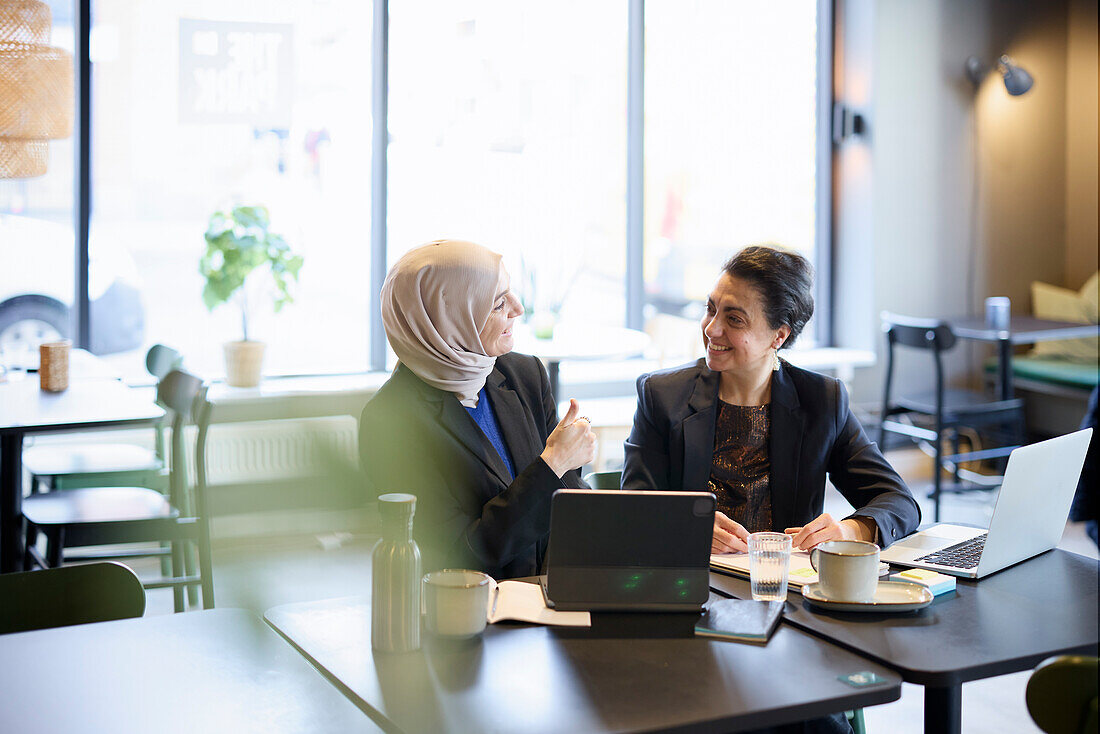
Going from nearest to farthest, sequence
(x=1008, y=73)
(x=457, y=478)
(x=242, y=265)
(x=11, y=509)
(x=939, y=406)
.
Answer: (x=457, y=478), (x=11, y=509), (x=242, y=265), (x=939, y=406), (x=1008, y=73)

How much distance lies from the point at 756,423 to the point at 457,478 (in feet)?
2.21

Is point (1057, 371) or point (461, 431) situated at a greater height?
point (461, 431)

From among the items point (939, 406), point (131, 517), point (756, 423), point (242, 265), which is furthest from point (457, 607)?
point (939, 406)

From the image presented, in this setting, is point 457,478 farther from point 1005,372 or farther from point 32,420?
point 1005,372

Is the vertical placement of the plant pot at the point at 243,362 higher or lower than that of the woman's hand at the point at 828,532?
higher

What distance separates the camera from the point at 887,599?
1653 mm

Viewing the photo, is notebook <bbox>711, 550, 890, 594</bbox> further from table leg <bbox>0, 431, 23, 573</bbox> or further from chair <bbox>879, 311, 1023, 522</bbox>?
A: chair <bbox>879, 311, 1023, 522</bbox>

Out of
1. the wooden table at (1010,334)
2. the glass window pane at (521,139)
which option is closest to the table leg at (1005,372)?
the wooden table at (1010,334)

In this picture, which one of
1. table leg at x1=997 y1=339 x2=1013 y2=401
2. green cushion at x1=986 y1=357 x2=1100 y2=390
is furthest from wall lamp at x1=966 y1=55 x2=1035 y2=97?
table leg at x1=997 y1=339 x2=1013 y2=401

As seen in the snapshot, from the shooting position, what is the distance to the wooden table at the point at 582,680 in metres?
1.27

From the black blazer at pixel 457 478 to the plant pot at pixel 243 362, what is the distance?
9.07 feet

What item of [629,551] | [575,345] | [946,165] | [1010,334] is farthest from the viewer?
[946,165]

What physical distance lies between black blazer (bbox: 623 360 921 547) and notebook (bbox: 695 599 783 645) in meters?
0.60

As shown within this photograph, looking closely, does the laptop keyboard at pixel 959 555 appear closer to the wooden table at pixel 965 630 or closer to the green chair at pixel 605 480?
the wooden table at pixel 965 630
